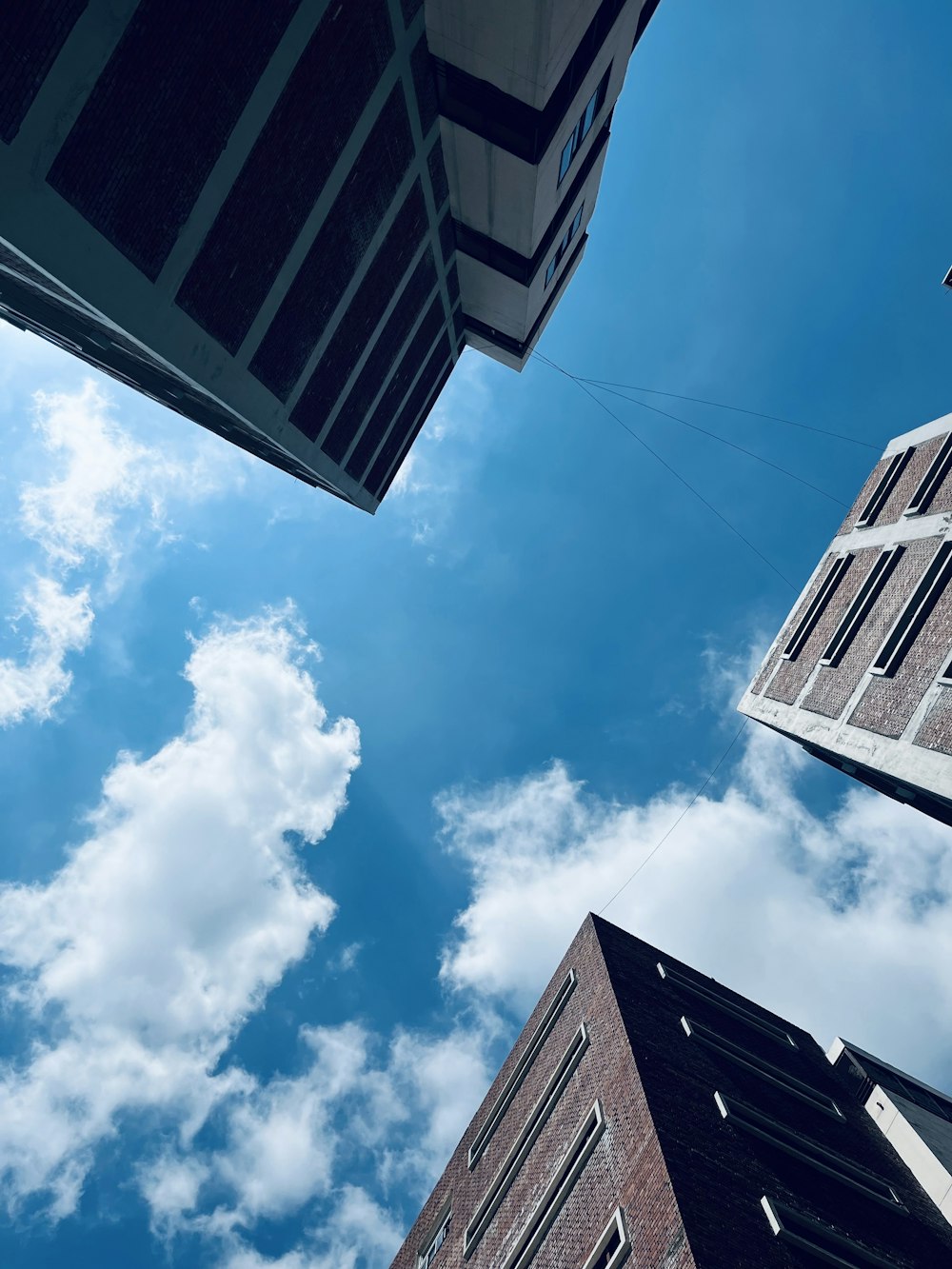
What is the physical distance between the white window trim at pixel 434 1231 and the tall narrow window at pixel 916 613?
967 inches

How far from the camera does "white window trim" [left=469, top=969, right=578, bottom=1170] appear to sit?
26312 mm

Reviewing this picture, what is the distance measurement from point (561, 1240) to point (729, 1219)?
4.90m

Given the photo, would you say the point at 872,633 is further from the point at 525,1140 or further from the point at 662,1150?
the point at 525,1140

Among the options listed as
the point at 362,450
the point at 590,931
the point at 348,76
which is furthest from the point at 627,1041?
the point at 348,76

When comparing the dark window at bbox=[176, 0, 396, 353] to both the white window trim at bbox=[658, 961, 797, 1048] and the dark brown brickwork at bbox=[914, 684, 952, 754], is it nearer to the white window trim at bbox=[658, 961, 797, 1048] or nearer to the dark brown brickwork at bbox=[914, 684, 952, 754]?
the dark brown brickwork at bbox=[914, 684, 952, 754]

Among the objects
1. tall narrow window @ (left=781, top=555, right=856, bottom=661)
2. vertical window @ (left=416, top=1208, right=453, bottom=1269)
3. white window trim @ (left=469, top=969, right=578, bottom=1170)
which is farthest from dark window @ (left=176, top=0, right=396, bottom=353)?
vertical window @ (left=416, top=1208, right=453, bottom=1269)

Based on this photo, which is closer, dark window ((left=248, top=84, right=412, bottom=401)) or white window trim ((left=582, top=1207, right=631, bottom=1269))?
dark window ((left=248, top=84, right=412, bottom=401))

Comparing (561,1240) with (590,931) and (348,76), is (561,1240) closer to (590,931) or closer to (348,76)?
(590,931)

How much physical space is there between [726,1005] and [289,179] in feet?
101

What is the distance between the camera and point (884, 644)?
19.6 meters

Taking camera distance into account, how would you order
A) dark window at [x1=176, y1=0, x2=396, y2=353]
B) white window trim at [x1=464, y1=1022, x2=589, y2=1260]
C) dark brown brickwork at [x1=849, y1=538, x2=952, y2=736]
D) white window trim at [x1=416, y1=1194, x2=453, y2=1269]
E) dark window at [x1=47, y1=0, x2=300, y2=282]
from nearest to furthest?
1. dark window at [x1=47, y1=0, x2=300, y2=282]
2. dark window at [x1=176, y1=0, x2=396, y2=353]
3. dark brown brickwork at [x1=849, y1=538, x2=952, y2=736]
4. white window trim at [x1=464, y1=1022, x2=589, y2=1260]
5. white window trim at [x1=416, y1=1194, x2=453, y2=1269]

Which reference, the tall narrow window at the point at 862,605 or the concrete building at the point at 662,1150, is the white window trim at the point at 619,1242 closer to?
the concrete building at the point at 662,1150

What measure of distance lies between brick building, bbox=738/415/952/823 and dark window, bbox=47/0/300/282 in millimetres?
18594

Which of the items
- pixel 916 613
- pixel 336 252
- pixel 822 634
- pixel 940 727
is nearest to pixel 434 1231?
pixel 940 727
